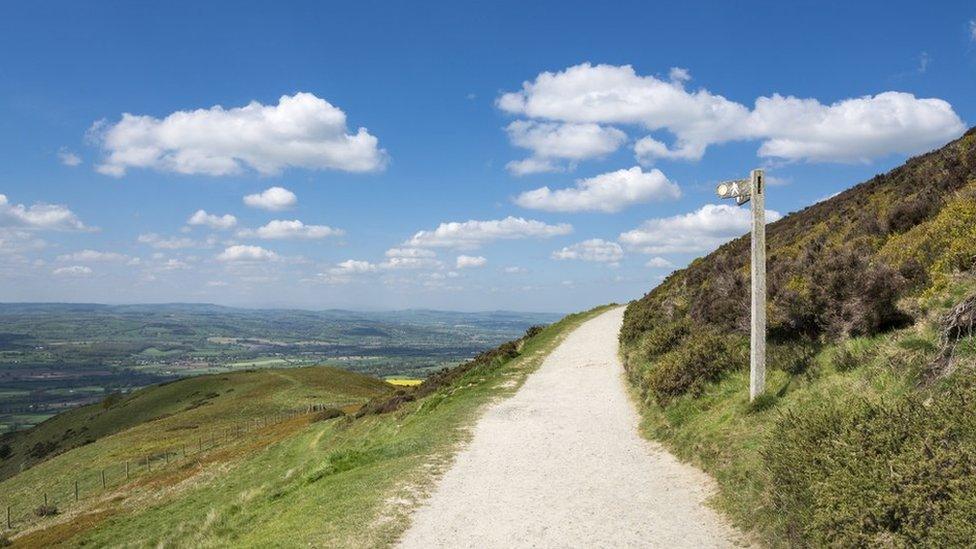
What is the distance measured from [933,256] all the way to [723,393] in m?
5.90

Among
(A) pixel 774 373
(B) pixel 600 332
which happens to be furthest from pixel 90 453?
(A) pixel 774 373

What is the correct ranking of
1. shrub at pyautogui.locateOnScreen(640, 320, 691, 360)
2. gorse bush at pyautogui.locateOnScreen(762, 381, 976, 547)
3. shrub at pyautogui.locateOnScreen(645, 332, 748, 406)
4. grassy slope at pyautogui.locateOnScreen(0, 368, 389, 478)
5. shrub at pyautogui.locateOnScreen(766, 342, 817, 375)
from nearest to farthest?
gorse bush at pyautogui.locateOnScreen(762, 381, 976, 547)
shrub at pyautogui.locateOnScreen(766, 342, 817, 375)
shrub at pyautogui.locateOnScreen(645, 332, 748, 406)
shrub at pyautogui.locateOnScreen(640, 320, 691, 360)
grassy slope at pyautogui.locateOnScreen(0, 368, 389, 478)

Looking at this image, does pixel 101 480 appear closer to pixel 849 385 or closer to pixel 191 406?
pixel 191 406

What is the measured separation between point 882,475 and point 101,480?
2369 inches

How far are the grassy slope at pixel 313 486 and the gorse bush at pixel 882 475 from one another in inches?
257

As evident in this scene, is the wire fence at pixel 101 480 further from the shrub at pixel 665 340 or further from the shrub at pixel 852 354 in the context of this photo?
the shrub at pixel 852 354

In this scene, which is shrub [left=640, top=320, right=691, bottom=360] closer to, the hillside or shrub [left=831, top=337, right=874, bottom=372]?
the hillside

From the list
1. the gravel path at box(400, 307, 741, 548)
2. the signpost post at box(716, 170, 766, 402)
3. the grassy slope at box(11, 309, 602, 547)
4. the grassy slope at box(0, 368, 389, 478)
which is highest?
the signpost post at box(716, 170, 766, 402)

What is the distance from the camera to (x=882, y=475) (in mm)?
6871

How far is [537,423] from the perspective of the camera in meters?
19.3

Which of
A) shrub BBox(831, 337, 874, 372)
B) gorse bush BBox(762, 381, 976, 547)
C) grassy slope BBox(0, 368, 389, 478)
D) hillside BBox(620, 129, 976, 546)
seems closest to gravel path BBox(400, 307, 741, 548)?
hillside BBox(620, 129, 976, 546)

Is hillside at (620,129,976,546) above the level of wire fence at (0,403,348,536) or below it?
above

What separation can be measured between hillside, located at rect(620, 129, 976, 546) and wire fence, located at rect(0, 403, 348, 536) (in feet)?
143

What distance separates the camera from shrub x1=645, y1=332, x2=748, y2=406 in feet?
55.7
